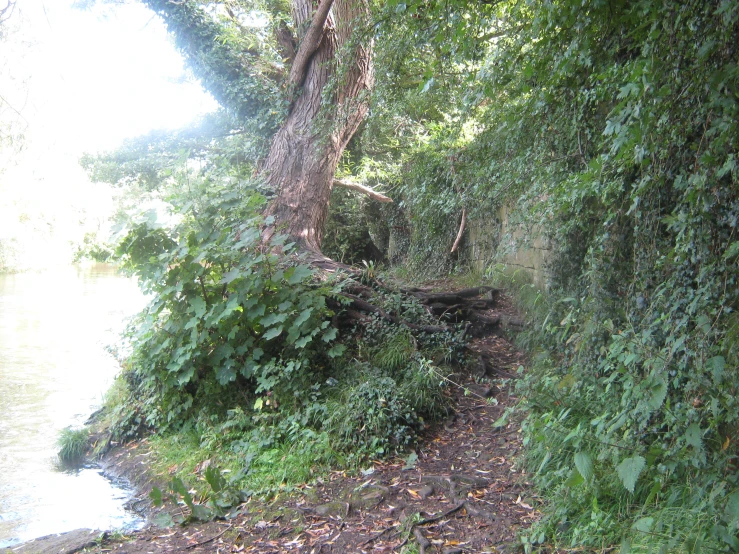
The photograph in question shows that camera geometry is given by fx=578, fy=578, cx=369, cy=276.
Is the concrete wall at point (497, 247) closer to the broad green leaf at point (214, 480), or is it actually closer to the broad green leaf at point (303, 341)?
the broad green leaf at point (303, 341)

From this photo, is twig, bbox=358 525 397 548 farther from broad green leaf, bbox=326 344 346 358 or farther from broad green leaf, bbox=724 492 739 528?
broad green leaf, bbox=326 344 346 358

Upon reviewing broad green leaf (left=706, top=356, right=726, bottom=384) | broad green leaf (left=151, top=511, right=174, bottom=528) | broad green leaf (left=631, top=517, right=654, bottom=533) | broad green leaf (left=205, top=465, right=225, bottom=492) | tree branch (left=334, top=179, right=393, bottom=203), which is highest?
tree branch (left=334, top=179, right=393, bottom=203)

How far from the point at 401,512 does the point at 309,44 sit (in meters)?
6.40

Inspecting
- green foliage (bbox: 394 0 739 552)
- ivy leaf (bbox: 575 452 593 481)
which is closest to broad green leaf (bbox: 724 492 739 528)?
green foliage (bbox: 394 0 739 552)

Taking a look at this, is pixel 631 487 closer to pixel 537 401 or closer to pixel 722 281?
pixel 722 281

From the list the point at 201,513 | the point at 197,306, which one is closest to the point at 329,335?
the point at 197,306

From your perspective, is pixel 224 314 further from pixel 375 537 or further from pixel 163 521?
pixel 375 537

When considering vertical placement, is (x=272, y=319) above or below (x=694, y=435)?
above

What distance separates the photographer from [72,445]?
22.0ft

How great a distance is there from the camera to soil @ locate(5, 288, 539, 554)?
348cm

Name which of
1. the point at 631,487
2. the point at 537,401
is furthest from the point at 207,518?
the point at 631,487

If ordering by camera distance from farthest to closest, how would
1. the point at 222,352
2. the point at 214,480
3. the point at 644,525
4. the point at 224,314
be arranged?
the point at 222,352 < the point at 224,314 < the point at 214,480 < the point at 644,525

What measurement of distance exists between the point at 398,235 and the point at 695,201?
365 inches

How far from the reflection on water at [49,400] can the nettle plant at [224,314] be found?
111 centimetres
